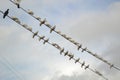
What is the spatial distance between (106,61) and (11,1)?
49326mm

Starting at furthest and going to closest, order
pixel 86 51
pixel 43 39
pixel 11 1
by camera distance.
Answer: pixel 86 51 < pixel 43 39 < pixel 11 1

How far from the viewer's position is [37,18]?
341ft

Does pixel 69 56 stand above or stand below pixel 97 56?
below

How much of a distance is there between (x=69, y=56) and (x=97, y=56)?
1267cm

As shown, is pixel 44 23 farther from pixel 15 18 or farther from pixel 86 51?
pixel 86 51

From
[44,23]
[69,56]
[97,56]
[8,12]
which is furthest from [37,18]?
[97,56]

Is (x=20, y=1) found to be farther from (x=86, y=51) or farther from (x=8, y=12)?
(x=86, y=51)

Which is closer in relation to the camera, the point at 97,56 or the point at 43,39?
the point at 43,39

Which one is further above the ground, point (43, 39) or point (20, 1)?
point (20, 1)

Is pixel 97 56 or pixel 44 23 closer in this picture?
pixel 44 23

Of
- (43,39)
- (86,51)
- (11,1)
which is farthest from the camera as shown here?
(86,51)

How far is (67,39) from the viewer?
109 meters

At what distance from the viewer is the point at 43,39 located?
10900 centimetres

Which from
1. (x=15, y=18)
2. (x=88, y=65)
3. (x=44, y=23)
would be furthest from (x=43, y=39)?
(x=88, y=65)
